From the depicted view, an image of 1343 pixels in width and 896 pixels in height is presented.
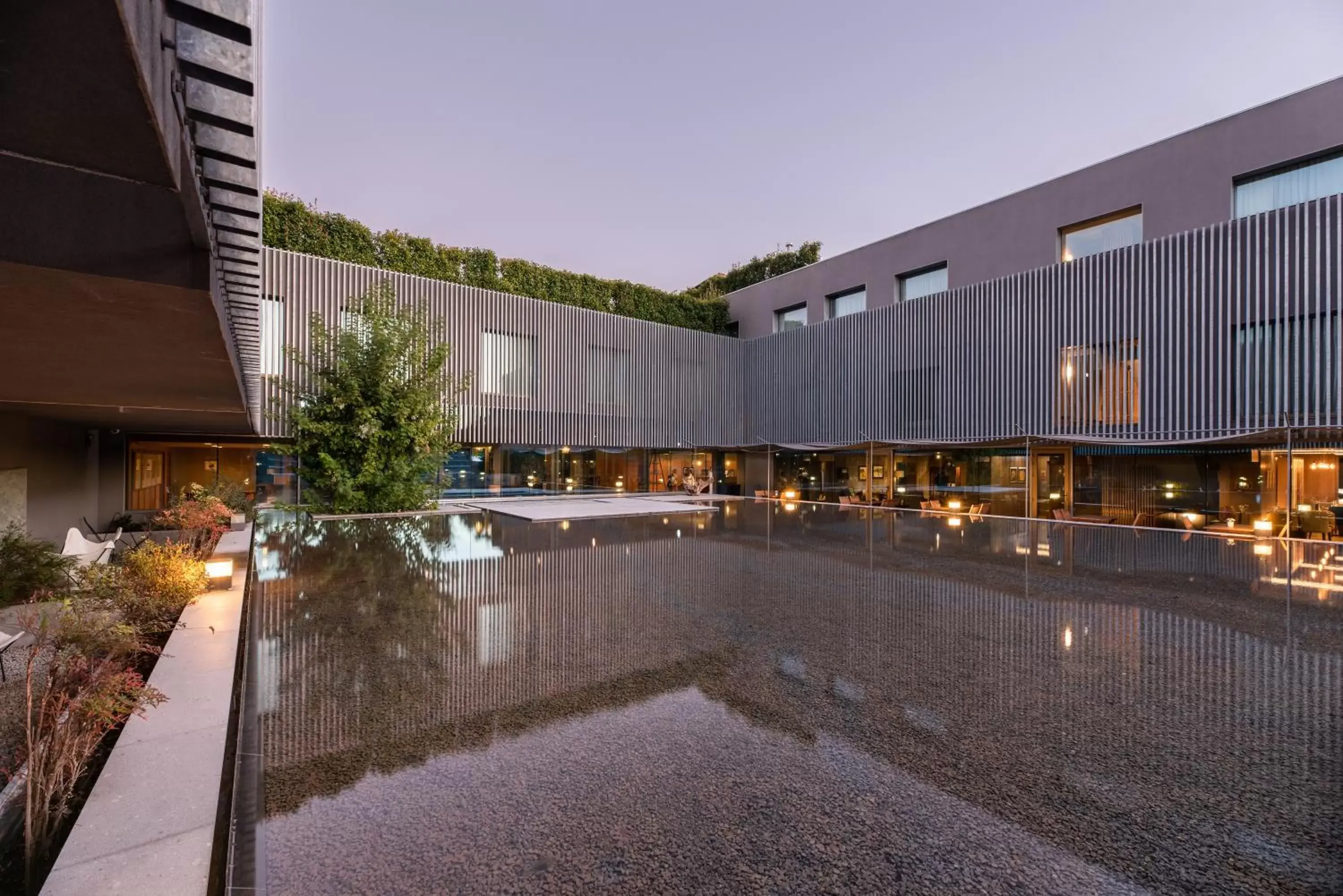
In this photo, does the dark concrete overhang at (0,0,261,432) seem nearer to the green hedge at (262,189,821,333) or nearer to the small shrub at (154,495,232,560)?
the small shrub at (154,495,232,560)

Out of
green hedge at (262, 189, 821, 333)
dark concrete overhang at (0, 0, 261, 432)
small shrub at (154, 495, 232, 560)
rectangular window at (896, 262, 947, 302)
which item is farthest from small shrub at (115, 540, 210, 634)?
rectangular window at (896, 262, 947, 302)

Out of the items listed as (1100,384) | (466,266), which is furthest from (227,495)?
(1100,384)

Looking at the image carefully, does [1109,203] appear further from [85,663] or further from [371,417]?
[85,663]

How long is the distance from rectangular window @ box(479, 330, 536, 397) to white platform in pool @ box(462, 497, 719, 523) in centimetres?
350

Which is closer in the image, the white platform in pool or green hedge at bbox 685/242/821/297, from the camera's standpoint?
the white platform in pool

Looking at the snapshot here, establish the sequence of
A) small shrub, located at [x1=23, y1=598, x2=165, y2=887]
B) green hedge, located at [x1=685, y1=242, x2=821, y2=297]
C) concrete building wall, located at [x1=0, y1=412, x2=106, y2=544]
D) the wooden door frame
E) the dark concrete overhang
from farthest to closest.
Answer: green hedge, located at [x1=685, y1=242, x2=821, y2=297], the wooden door frame, concrete building wall, located at [x1=0, y1=412, x2=106, y2=544], small shrub, located at [x1=23, y1=598, x2=165, y2=887], the dark concrete overhang

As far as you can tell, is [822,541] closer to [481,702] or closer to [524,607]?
[524,607]

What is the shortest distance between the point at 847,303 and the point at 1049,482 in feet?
30.6

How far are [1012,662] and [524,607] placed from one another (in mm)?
3883

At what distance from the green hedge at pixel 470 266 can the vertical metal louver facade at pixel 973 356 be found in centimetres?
118

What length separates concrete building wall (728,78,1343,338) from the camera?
42.0ft

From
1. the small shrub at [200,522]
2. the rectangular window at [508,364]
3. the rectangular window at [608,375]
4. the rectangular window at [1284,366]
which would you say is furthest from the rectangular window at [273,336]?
the rectangular window at [1284,366]

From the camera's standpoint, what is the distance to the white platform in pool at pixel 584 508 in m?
14.2

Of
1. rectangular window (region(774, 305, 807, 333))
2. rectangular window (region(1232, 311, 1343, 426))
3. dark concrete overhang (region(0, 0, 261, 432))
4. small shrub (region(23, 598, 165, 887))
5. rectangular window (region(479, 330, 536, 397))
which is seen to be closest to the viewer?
dark concrete overhang (region(0, 0, 261, 432))
